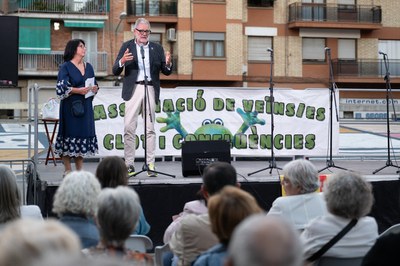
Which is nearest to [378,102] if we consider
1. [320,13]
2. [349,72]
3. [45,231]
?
[349,72]

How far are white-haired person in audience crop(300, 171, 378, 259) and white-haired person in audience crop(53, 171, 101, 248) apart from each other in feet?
3.80

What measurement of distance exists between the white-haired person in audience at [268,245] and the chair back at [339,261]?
6.52 ft

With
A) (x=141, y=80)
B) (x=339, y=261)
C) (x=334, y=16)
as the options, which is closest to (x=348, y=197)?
(x=339, y=261)

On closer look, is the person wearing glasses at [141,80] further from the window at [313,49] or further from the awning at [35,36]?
the window at [313,49]

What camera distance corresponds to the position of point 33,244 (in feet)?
4.61

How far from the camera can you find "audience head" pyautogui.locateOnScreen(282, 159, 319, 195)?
4.23m

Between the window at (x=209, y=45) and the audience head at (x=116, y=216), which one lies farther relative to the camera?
the window at (x=209, y=45)

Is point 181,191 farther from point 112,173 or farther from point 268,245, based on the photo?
point 268,245

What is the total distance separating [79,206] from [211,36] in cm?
2827

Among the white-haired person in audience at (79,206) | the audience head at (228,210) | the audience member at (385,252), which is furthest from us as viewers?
the white-haired person in audience at (79,206)

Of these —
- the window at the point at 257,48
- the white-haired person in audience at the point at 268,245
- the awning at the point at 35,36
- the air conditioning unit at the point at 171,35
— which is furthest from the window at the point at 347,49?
the white-haired person in audience at the point at 268,245

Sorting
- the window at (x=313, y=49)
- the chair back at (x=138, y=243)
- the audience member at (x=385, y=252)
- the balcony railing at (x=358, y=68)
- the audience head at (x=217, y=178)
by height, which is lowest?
the chair back at (x=138, y=243)

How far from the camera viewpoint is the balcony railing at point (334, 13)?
3200cm

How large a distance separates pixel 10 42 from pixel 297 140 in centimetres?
393
